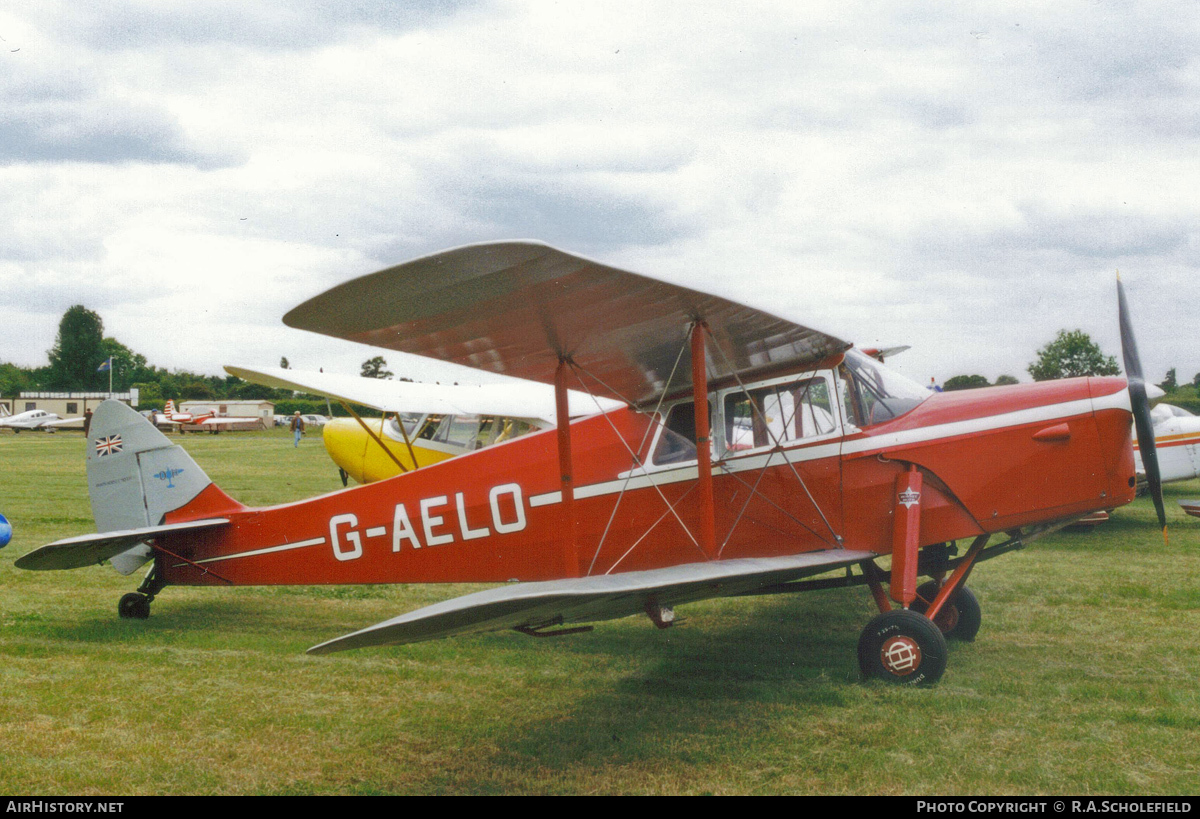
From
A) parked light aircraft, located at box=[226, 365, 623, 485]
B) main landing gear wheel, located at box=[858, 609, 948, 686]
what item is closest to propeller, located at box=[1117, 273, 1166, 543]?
main landing gear wheel, located at box=[858, 609, 948, 686]

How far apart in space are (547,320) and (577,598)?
1.64 metres

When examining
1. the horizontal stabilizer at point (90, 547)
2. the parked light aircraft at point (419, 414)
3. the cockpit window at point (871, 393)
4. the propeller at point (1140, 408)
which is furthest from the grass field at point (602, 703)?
the parked light aircraft at point (419, 414)

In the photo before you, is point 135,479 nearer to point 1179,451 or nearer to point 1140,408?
point 1140,408

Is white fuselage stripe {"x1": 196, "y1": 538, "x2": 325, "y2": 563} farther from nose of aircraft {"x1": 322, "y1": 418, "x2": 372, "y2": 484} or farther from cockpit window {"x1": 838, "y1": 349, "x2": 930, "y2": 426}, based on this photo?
nose of aircraft {"x1": 322, "y1": 418, "x2": 372, "y2": 484}

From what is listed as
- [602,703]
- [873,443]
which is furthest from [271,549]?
[873,443]

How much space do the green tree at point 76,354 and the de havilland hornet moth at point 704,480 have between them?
12976 centimetres

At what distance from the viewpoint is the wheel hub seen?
4.83 meters

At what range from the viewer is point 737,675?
17.6 ft

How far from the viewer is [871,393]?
18.0ft

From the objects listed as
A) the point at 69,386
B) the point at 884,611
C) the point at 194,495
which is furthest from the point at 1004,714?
the point at 69,386

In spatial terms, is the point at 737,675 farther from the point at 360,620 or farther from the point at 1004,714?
the point at 360,620

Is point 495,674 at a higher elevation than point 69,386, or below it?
below

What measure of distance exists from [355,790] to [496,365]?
262cm

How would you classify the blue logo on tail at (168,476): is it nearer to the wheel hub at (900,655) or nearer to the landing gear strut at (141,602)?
the landing gear strut at (141,602)
